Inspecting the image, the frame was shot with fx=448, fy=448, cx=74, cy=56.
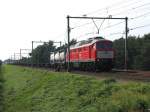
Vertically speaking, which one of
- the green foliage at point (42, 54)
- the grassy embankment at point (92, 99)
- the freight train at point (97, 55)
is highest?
the green foliage at point (42, 54)

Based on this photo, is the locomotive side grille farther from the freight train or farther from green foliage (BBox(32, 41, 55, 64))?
green foliage (BBox(32, 41, 55, 64))

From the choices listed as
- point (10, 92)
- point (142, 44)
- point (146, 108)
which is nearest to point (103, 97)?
point (146, 108)

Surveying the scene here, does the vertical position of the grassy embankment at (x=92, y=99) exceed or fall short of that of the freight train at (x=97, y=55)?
it falls short

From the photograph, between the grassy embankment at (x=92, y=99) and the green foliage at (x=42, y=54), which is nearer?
the grassy embankment at (x=92, y=99)

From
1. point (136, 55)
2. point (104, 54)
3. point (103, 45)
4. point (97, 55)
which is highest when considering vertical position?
point (103, 45)

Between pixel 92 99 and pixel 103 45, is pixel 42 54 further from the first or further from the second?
pixel 92 99

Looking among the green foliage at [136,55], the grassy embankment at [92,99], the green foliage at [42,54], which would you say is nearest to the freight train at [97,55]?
the grassy embankment at [92,99]

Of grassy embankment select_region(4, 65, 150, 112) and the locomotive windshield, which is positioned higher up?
the locomotive windshield

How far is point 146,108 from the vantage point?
569 inches

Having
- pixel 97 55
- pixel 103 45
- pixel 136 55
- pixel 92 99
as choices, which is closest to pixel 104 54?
pixel 97 55

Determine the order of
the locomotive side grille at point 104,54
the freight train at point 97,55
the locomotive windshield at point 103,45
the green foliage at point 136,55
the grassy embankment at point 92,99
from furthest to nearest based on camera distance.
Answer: the green foliage at point 136,55, the locomotive windshield at point 103,45, the locomotive side grille at point 104,54, the freight train at point 97,55, the grassy embankment at point 92,99

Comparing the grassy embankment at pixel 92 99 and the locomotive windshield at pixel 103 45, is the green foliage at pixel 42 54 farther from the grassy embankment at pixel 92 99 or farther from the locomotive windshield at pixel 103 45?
the grassy embankment at pixel 92 99

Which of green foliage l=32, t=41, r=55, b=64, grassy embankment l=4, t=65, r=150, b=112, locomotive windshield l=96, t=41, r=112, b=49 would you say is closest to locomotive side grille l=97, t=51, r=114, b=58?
locomotive windshield l=96, t=41, r=112, b=49

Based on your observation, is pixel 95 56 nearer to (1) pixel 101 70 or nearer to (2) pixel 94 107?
(1) pixel 101 70
